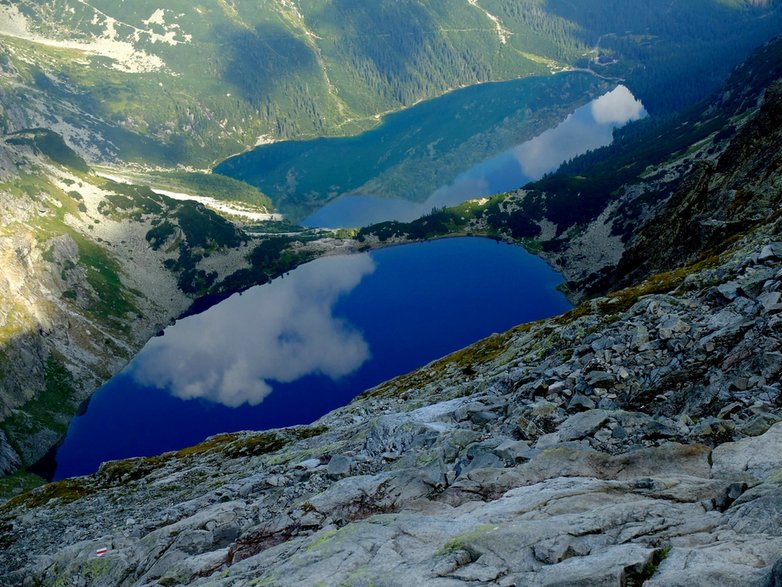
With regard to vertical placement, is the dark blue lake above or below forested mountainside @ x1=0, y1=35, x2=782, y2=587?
below

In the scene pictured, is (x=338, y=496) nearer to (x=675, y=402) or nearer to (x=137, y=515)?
(x=675, y=402)

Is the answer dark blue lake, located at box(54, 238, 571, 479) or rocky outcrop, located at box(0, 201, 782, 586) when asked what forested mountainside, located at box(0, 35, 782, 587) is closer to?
rocky outcrop, located at box(0, 201, 782, 586)

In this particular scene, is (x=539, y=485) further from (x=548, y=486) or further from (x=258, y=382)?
(x=258, y=382)

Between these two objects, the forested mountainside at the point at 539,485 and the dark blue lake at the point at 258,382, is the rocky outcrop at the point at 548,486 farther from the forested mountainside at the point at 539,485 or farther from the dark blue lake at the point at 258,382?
the dark blue lake at the point at 258,382

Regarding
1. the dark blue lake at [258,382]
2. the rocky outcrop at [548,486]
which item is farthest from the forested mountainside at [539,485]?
the dark blue lake at [258,382]

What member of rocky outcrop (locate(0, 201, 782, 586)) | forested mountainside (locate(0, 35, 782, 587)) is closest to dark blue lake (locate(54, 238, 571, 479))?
forested mountainside (locate(0, 35, 782, 587))

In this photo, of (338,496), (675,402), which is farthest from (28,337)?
(675,402)

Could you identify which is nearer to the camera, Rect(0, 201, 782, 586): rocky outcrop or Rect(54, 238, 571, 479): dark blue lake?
Rect(0, 201, 782, 586): rocky outcrop
